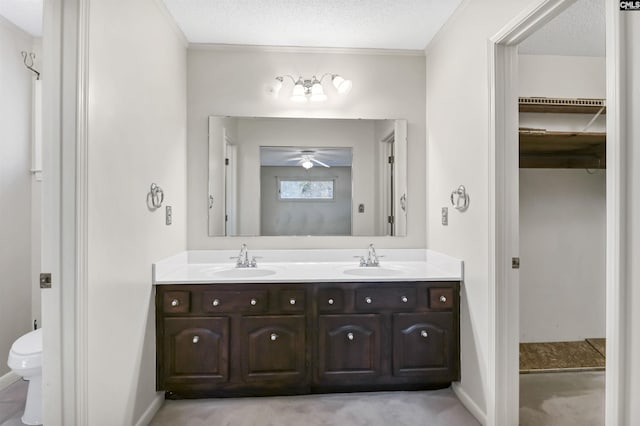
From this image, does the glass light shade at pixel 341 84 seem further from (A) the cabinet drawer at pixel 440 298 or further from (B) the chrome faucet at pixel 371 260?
(A) the cabinet drawer at pixel 440 298

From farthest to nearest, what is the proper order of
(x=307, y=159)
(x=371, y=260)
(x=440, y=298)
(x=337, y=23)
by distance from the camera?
(x=307, y=159)
(x=371, y=260)
(x=337, y=23)
(x=440, y=298)

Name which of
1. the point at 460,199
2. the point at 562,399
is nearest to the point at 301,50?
the point at 460,199

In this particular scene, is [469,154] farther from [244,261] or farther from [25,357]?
[25,357]

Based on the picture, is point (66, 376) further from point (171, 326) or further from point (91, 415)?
point (171, 326)

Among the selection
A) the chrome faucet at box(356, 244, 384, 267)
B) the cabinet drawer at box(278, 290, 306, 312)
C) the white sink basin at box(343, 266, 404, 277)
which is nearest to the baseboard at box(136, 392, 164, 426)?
the cabinet drawer at box(278, 290, 306, 312)

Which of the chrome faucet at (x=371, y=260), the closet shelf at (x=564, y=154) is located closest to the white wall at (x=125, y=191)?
the chrome faucet at (x=371, y=260)

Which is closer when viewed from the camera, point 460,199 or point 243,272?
point 460,199

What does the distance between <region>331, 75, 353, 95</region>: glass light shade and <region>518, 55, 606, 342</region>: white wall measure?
4.72ft

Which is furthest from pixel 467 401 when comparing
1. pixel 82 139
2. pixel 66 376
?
pixel 82 139

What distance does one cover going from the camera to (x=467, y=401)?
2131mm

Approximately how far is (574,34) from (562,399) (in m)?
2.45

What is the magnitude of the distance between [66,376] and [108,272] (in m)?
0.43

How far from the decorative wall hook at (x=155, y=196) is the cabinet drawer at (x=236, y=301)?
62 centimetres

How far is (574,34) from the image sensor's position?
2.42 m
